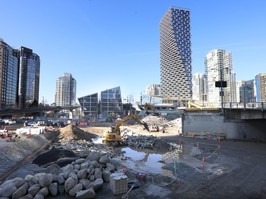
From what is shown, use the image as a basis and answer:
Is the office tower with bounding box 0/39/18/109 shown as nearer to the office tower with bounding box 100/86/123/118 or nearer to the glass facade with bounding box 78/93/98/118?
the glass facade with bounding box 78/93/98/118

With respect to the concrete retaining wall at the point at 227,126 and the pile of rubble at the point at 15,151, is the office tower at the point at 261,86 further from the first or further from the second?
the pile of rubble at the point at 15,151

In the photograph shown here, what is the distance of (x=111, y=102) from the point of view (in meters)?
146

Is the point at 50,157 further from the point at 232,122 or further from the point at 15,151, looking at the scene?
the point at 232,122

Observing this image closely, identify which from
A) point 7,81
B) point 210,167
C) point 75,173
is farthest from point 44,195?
point 7,81

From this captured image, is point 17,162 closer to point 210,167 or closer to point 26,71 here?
point 210,167

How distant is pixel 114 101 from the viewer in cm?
14688

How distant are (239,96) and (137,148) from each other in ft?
395

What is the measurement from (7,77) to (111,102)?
67.4 m

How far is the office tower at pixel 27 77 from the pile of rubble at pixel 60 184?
146 metres

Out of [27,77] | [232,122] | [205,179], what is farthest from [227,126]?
[27,77]

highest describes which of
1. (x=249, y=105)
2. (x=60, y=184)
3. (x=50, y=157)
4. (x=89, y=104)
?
(x=89, y=104)

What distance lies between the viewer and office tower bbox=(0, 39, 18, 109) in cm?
11875

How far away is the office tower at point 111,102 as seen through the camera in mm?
144788

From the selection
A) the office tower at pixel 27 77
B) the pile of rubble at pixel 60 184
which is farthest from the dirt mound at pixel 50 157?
the office tower at pixel 27 77
